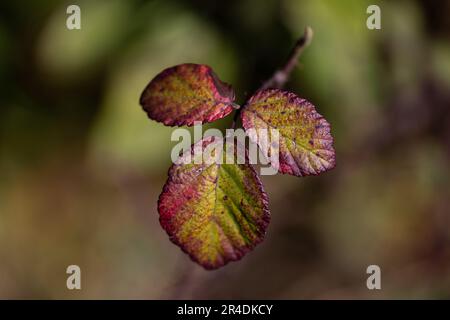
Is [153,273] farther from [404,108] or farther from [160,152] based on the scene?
[404,108]

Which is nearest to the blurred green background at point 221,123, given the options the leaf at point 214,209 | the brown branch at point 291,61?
the brown branch at point 291,61

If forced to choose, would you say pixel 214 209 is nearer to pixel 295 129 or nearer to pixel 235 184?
pixel 235 184

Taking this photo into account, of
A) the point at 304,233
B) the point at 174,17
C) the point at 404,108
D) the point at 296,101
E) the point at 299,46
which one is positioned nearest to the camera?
the point at 296,101

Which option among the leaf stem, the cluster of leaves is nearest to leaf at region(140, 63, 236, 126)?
the cluster of leaves

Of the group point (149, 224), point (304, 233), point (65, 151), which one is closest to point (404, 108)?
point (304, 233)

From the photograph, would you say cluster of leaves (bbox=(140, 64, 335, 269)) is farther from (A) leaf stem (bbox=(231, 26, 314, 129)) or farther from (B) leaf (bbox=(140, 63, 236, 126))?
(A) leaf stem (bbox=(231, 26, 314, 129))

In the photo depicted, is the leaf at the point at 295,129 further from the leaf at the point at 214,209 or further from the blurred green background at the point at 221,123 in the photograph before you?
the blurred green background at the point at 221,123

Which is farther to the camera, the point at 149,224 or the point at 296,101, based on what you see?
the point at 149,224
